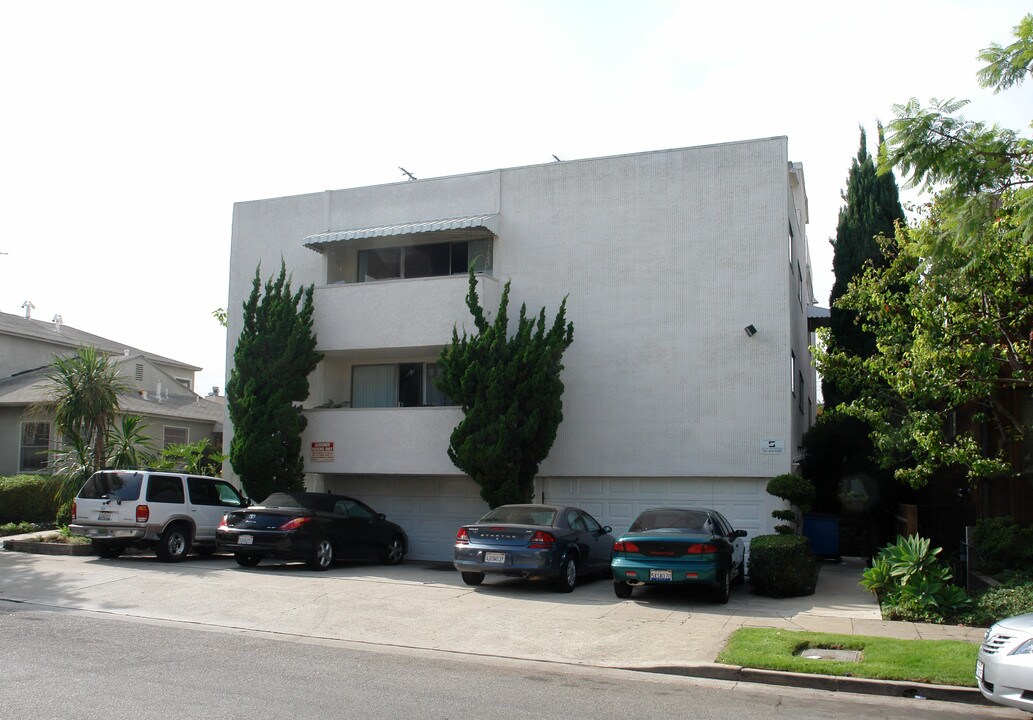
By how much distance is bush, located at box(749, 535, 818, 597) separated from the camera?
44.8ft

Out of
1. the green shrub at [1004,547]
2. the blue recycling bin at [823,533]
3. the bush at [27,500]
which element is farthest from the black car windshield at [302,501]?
the green shrub at [1004,547]

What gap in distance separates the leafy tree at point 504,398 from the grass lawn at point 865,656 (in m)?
7.12

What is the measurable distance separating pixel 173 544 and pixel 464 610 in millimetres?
7509

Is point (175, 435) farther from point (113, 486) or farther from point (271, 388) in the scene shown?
point (113, 486)

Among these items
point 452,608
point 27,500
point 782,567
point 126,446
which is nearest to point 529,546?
point 452,608

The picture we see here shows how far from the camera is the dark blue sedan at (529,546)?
44.8 ft

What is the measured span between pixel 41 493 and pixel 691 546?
666 inches

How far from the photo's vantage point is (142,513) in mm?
16375

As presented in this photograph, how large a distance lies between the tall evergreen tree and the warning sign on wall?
36.9 feet

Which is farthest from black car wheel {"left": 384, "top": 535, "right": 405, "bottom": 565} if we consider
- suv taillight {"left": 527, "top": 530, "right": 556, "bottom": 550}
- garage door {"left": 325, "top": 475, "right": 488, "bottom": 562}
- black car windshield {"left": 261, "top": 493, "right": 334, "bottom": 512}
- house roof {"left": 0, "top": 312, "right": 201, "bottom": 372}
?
house roof {"left": 0, "top": 312, "right": 201, "bottom": 372}

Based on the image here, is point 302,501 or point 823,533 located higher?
point 302,501

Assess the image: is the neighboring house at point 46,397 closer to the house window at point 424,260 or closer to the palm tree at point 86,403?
the palm tree at point 86,403

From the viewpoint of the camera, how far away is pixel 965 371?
1312cm

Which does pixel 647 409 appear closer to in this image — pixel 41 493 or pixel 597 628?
pixel 597 628
